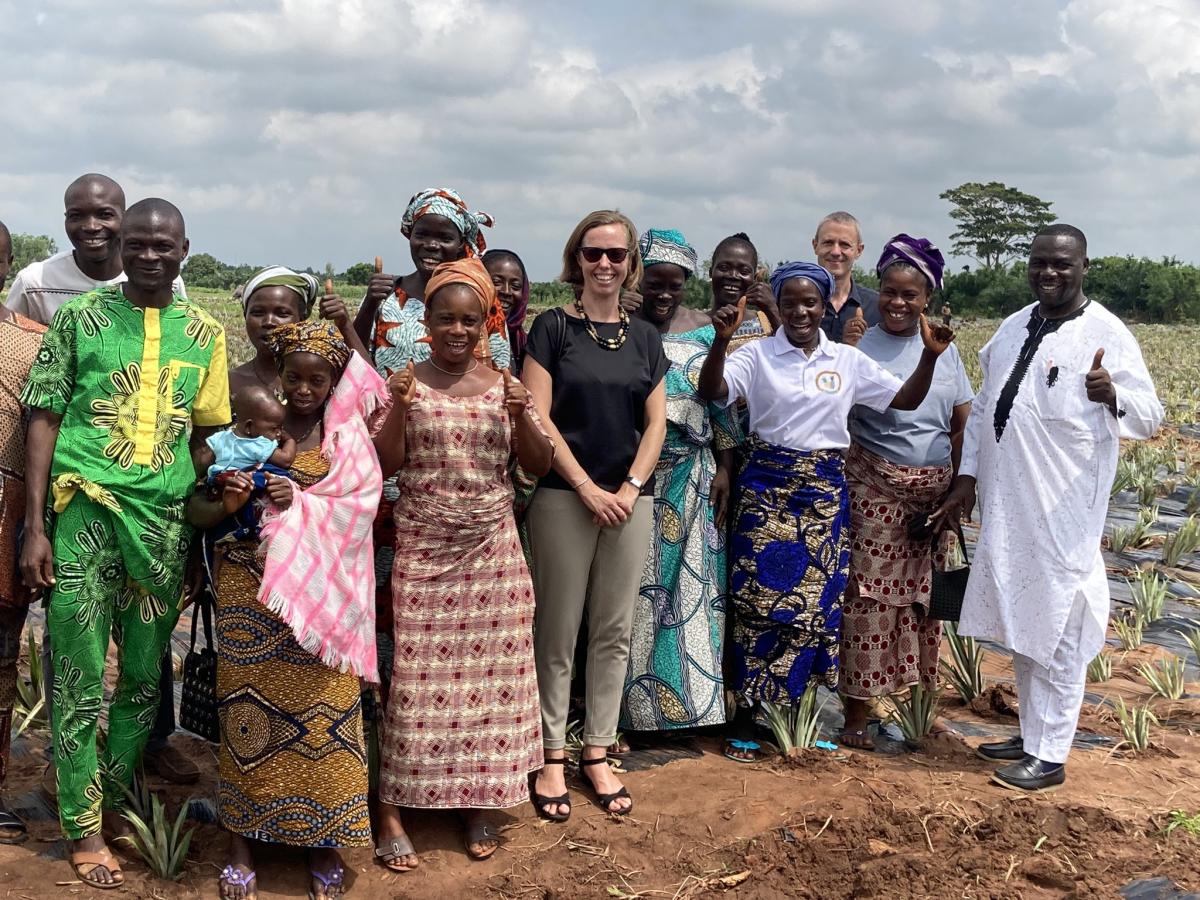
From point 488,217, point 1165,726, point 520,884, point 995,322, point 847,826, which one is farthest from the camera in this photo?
point 995,322

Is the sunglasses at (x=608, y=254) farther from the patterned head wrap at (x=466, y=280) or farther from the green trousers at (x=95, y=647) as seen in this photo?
the green trousers at (x=95, y=647)

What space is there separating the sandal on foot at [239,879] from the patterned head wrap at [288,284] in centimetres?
179

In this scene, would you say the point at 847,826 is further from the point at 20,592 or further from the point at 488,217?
the point at 20,592

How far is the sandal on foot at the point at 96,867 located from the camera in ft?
10.9

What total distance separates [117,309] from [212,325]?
0.93ft

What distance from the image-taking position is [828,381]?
421cm

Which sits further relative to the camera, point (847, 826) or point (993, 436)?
point (993, 436)

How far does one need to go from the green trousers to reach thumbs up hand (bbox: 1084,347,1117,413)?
3.23 metres

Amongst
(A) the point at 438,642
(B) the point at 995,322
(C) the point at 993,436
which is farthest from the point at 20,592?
(B) the point at 995,322

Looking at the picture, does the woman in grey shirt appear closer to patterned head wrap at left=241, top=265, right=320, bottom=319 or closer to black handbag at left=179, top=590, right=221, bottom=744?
patterned head wrap at left=241, top=265, right=320, bottom=319

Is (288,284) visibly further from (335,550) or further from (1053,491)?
(1053,491)

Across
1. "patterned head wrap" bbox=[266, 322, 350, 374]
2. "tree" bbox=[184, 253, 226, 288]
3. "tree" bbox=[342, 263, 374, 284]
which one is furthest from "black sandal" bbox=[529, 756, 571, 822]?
"tree" bbox=[184, 253, 226, 288]

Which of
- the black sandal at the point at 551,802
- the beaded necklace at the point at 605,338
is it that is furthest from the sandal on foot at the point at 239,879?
the beaded necklace at the point at 605,338

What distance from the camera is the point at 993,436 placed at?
4277mm
